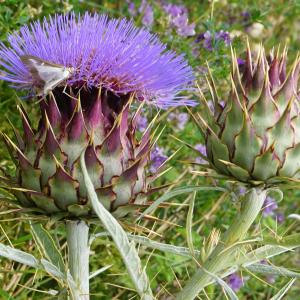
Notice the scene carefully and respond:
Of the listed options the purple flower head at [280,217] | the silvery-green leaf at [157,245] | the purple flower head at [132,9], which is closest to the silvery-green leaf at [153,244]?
the silvery-green leaf at [157,245]

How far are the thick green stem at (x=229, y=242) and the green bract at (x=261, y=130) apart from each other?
0.09m

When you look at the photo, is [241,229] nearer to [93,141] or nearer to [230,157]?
[230,157]

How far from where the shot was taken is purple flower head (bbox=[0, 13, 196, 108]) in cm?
149

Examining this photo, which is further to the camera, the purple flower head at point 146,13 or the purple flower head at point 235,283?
the purple flower head at point 146,13

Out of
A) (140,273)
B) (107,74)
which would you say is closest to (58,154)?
(107,74)

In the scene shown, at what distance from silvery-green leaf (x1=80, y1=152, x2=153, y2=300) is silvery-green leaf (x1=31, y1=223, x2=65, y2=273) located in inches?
9.1

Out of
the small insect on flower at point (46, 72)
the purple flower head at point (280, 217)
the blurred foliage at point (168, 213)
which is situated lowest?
the purple flower head at point (280, 217)

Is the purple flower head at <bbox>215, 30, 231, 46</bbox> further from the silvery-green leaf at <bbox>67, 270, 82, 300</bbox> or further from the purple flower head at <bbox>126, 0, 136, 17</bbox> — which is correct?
the silvery-green leaf at <bbox>67, 270, 82, 300</bbox>

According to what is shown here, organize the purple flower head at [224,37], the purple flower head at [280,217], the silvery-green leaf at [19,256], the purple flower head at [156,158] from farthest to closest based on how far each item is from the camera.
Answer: the purple flower head at [280,217]
the purple flower head at [224,37]
the purple flower head at [156,158]
the silvery-green leaf at [19,256]

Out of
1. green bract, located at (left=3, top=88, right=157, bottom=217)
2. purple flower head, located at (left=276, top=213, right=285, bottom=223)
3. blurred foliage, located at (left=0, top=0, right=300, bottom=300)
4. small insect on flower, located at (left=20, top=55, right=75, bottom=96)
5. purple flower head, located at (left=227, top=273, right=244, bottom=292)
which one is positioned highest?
small insect on flower, located at (left=20, top=55, right=75, bottom=96)

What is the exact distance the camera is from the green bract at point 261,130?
1.44 meters

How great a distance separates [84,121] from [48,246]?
38 cm

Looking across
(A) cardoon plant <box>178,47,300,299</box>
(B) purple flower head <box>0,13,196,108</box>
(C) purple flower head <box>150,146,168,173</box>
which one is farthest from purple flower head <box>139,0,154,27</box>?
(A) cardoon plant <box>178,47,300,299</box>

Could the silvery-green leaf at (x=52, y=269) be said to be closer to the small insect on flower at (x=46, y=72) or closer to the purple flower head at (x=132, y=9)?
the small insect on flower at (x=46, y=72)
